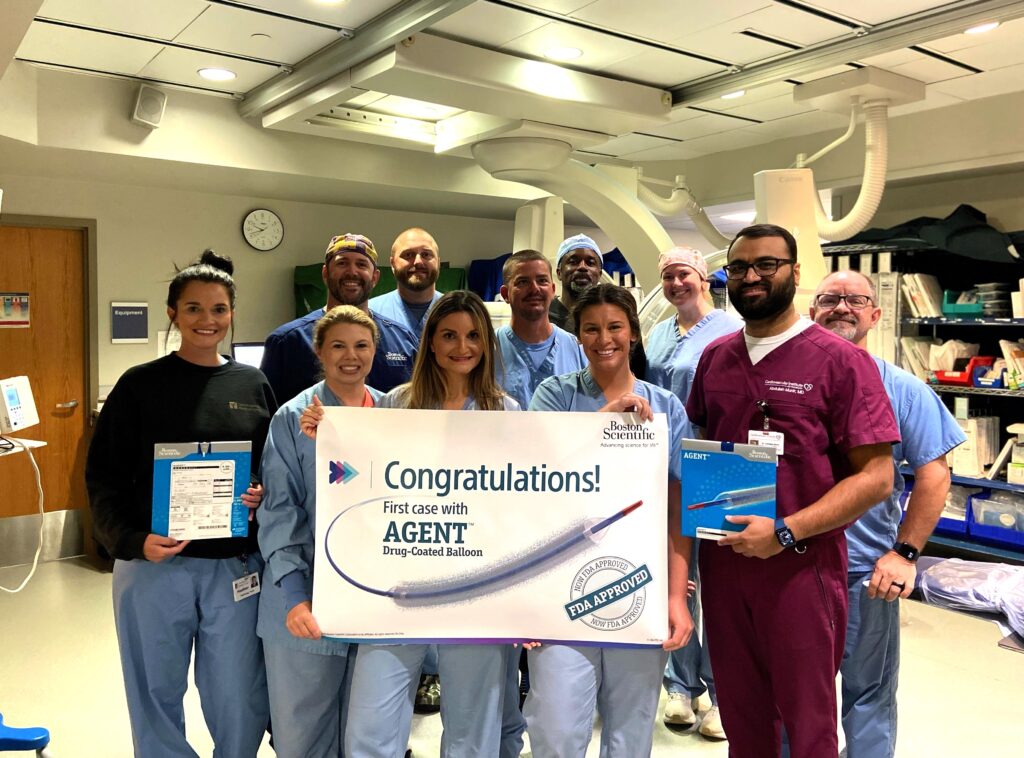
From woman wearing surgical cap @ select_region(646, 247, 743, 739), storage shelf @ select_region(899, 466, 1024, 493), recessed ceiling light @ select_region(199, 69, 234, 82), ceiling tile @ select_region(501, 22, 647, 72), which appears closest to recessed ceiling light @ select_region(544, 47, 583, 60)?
ceiling tile @ select_region(501, 22, 647, 72)

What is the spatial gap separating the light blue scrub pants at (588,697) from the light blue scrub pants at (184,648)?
80 centimetres

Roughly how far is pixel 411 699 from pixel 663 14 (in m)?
2.98

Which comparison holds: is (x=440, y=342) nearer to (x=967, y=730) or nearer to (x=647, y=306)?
(x=647, y=306)

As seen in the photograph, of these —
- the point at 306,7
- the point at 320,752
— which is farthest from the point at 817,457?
the point at 306,7

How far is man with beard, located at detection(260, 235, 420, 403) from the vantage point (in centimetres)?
270

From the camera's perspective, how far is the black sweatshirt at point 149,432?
6.72ft

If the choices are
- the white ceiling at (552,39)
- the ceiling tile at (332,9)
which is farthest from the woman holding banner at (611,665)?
the ceiling tile at (332,9)

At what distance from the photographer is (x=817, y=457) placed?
5.95 feet

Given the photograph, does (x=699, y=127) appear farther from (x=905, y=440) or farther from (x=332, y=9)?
(x=905, y=440)

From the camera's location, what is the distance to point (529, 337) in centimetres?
273

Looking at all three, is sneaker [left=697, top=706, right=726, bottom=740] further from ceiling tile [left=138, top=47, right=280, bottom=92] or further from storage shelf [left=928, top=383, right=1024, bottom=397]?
ceiling tile [left=138, top=47, right=280, bottom=92]

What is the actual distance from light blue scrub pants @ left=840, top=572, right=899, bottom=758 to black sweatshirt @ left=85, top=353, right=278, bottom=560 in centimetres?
169

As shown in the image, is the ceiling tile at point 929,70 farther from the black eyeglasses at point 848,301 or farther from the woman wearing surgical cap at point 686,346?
the black eyeglasses at point 848,301

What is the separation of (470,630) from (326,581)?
14.6 inches
